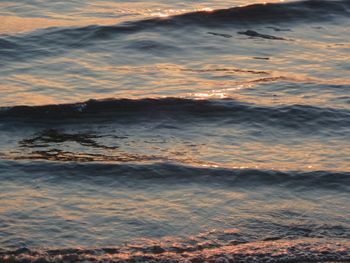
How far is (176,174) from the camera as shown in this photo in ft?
23.4

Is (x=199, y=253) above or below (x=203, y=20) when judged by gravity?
below

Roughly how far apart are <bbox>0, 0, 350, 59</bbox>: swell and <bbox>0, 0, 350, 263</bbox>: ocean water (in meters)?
0.03

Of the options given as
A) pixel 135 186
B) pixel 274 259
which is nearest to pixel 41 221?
pixel 135 186

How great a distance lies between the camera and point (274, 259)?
223 inches

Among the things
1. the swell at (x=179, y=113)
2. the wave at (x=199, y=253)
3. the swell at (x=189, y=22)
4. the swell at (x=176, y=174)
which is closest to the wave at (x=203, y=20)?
the swell at (x=189, y=22)

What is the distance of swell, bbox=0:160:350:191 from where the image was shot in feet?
22.8

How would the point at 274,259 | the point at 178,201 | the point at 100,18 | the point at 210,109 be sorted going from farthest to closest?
the point at 100,18
the point at 210,109
the point at 178,201
the point at 274,259

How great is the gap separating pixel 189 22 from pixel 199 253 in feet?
19.8

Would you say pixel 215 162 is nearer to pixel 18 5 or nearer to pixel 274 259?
pixel 274 259

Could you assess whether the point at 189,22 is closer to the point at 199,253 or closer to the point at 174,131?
the point at 174,131

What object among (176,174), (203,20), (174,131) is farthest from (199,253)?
(203,20)

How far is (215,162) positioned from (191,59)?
2.89 metres

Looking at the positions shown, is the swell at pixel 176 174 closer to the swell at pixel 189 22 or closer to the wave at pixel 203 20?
the swell at pixel 189 22

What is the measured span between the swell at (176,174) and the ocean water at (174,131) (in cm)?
2
